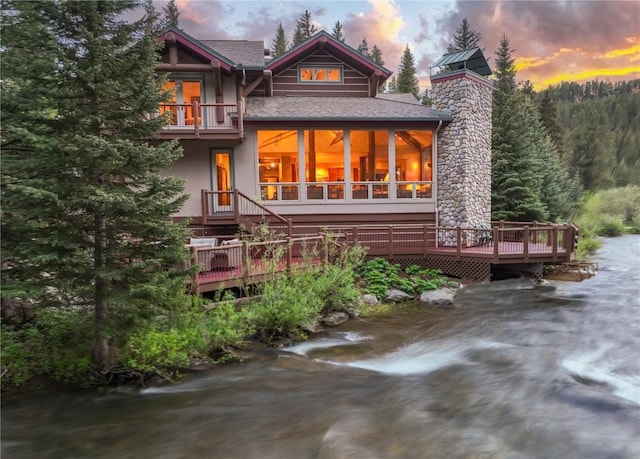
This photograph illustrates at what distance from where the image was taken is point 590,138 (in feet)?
131

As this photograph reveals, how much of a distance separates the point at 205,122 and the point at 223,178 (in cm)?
229

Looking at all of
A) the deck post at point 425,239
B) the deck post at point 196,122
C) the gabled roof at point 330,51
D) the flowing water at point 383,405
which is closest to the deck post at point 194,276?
the flowing water at point 383,405

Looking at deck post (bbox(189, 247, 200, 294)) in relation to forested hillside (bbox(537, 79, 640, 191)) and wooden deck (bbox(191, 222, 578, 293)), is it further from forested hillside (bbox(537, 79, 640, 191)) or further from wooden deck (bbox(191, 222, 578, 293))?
forested hillside (bbox(537, 79, 640, 191))

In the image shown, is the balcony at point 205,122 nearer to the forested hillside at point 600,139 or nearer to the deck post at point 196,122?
the deck post at point 196,122

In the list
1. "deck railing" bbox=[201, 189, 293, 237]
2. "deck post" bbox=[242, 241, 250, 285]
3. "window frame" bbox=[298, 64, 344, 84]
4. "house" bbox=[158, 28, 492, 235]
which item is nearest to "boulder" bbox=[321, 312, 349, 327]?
"deck post" bbox=[242, 241, 250, 285]

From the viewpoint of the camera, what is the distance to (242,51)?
18.1m

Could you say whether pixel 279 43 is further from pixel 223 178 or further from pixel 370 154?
pixel 223 178

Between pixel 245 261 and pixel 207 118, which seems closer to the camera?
pixel 245 261

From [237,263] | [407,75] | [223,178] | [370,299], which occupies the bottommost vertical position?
[370,299]

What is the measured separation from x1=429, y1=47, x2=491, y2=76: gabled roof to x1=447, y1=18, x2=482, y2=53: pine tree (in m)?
21.8

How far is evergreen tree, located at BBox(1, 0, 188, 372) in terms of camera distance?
222 inches

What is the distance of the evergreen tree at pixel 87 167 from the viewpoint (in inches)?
222

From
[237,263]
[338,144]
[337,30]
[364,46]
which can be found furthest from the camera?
[364,46]

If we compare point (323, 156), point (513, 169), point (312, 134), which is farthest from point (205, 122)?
point (513, 169)
